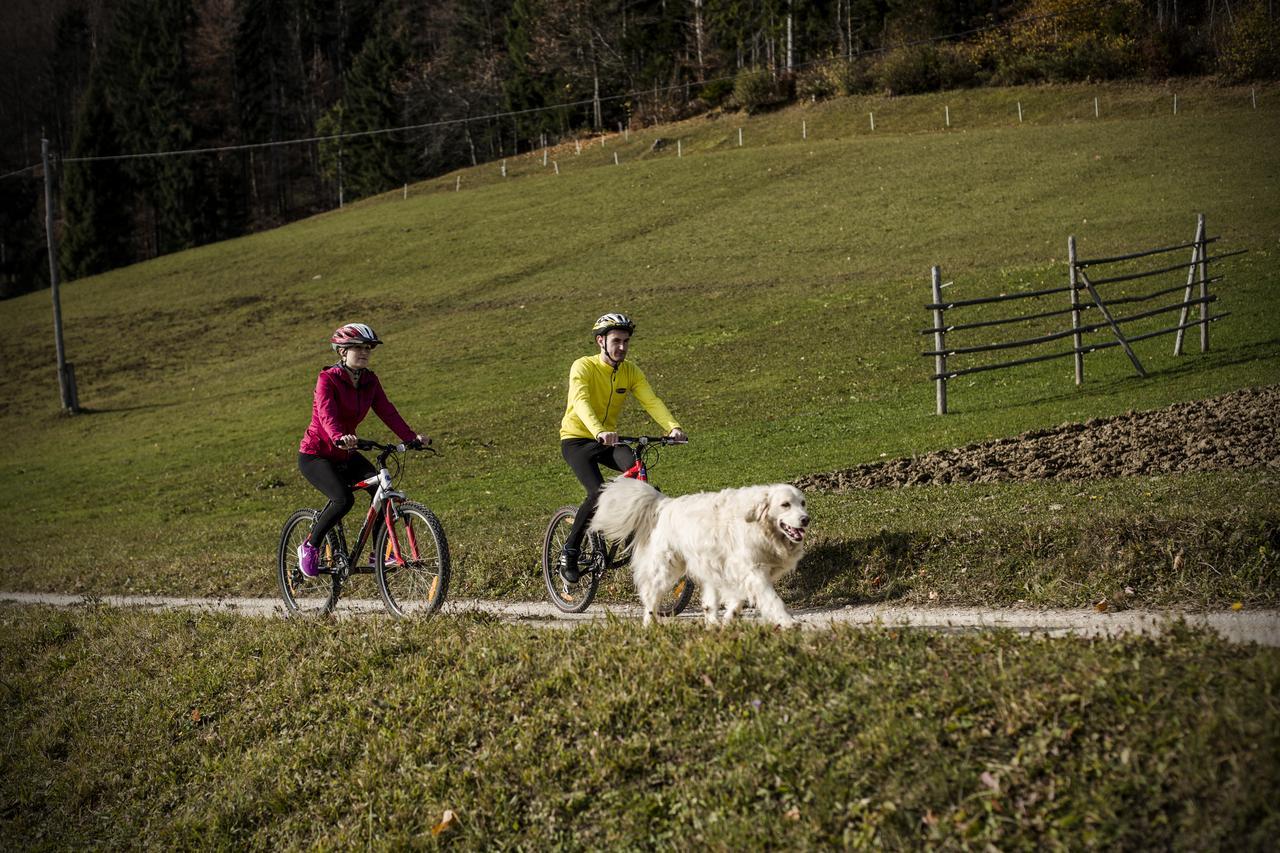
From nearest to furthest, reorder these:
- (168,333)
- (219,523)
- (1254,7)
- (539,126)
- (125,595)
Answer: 1. (125,595)
2. (219,523)
3. (168,333)
4. (1254,7)
5. (539,126)

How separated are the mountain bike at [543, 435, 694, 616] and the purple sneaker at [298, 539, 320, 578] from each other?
250 centimetres

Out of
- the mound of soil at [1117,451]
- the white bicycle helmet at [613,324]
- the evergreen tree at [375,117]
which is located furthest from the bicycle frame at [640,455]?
the evergreen tree at [375,117]

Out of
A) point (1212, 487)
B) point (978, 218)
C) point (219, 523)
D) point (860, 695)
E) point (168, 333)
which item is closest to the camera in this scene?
point (860, 695)

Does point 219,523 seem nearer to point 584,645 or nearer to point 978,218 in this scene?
point 584,645

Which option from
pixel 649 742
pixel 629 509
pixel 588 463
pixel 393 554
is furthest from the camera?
pixel 393 554

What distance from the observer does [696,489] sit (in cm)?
1733

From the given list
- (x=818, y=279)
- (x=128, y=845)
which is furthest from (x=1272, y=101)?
(x=128, y=845)

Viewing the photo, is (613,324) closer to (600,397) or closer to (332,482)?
(600,397)

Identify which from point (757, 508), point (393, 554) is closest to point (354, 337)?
point (393, 554)

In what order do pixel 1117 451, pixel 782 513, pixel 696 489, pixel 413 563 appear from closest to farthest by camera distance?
pixel 782 513 < pixel 413 563 < pixel 1117 451 < pixel 696 489

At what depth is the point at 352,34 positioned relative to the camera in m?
107

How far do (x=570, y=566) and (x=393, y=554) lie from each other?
179 centimetres

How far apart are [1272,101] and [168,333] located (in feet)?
178

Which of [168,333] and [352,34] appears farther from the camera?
[352,34]
